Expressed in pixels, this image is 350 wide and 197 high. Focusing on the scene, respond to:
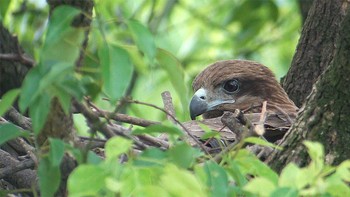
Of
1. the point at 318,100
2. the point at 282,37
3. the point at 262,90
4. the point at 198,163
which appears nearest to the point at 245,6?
the point at 282,37

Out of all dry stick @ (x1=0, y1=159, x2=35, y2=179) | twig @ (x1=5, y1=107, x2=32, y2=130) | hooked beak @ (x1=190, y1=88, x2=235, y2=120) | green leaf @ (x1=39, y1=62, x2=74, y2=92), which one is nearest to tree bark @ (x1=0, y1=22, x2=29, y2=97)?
hooked beak @ (x1=190, y1=88, x2=235, y2=120)

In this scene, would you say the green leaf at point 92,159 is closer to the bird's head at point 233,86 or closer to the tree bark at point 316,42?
the tree bark at point 316,42

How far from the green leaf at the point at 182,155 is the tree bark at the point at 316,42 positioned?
2.80 meters

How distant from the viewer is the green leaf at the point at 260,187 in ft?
10.5

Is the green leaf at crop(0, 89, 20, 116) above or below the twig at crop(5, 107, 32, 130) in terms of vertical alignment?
above

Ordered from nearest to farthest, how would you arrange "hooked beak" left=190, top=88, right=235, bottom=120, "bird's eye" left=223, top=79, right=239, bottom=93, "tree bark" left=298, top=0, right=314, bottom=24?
"hooked beak" left=190, top=88, right=235, bottom=120 → "bird's eye" left=223, top=79, right=239, bottom=93 → "tree bark" left=298, top=0, right=314, bottom=24

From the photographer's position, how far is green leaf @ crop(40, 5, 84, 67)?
133 inches

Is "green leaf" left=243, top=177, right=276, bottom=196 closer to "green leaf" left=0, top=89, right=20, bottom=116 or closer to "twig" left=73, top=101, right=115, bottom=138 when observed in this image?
"twig" left=73, top=101, right=115, bottom=138

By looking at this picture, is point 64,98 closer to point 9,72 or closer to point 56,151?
point 56,151

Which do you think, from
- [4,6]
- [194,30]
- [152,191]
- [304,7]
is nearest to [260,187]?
[152,191]

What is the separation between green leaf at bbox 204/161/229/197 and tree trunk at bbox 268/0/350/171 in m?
0.90

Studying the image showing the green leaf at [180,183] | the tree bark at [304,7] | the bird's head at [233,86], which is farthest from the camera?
the tree bark at [304,7]

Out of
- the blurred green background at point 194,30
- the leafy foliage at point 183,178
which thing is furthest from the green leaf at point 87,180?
the blurred green background at point 194,30

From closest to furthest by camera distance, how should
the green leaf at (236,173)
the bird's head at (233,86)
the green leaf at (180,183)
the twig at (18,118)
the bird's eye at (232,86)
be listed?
the green leaf at (180,183) < the green leaf at (236,173) < the twig at (18,118) < the bird's head at (233,86) < the bird's eye at (232,86)
